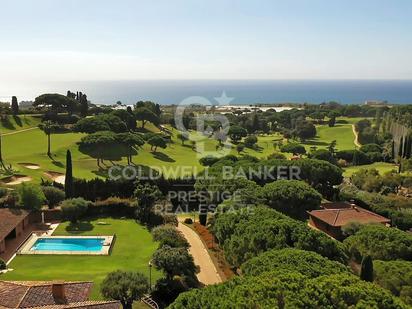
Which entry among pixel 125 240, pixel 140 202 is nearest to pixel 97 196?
pixel 140 202

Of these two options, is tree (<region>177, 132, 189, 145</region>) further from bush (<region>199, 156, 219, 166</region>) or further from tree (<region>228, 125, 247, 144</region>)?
bush (<region>199, 156, 219, 166</region>)

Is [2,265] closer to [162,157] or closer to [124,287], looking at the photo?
[124,287]

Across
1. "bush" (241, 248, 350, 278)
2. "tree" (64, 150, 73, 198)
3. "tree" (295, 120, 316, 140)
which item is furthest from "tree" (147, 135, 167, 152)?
"bush" (241, 248, 350, 278)

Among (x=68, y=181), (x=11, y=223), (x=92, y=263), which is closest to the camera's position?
(x=92, y=263)

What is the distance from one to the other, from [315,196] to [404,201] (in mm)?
12480

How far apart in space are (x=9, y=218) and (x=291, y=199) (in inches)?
793

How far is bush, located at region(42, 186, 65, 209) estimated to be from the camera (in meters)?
34.6

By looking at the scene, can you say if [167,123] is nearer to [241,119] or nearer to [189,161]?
[241,119]

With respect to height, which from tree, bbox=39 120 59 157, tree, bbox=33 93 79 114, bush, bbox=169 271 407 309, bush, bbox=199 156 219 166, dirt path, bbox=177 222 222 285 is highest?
tree, bbox=33 93 79 114

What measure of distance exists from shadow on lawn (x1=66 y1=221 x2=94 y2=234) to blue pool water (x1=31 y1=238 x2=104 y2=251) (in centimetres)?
188

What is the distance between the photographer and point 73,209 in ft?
104

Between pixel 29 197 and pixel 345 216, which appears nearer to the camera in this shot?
pixel 29 197

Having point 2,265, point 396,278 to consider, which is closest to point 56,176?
point 2,265

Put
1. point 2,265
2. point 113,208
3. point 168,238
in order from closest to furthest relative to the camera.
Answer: point 2,265 → point 168,238 → point 113,208
